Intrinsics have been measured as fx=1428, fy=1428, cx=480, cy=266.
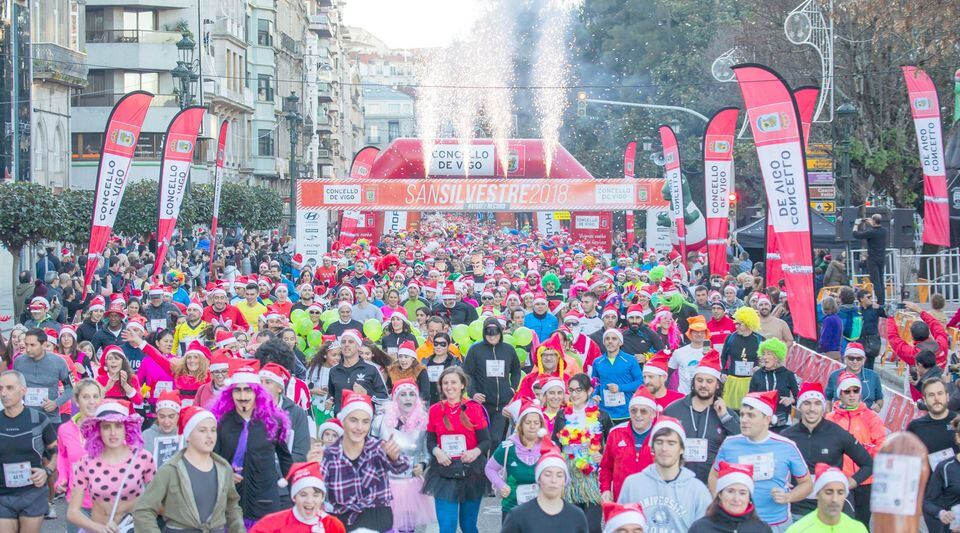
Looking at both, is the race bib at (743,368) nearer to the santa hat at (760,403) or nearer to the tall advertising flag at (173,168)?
the santa hat at (760,403)

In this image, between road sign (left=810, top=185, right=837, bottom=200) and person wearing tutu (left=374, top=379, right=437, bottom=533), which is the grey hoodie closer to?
person wearing tutu (left=374, top=379, right=437, bottom=533)

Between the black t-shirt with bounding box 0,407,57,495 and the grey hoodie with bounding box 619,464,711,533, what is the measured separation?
3889 mm

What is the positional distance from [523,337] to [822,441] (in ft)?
19.1

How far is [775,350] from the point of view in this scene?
11.0 metres

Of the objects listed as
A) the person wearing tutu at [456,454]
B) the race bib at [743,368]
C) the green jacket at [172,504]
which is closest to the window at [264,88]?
the race bib at [743,368]

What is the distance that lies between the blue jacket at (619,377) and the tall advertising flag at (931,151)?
1178cm

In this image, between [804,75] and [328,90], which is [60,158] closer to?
[804,75]

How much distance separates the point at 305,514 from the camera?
652 centimetres

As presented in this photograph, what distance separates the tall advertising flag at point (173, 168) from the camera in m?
23.5

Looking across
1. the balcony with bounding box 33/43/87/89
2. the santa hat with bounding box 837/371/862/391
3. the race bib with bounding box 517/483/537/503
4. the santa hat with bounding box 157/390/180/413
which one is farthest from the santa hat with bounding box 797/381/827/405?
the balcony with bounding box 33/43/87/89

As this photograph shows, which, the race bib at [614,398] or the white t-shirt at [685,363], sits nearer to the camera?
the race bib at [614,398]

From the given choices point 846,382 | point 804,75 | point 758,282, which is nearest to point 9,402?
point 846,382

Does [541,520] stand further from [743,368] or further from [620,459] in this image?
[743,368]

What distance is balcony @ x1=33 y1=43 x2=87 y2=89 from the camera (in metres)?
44.0
